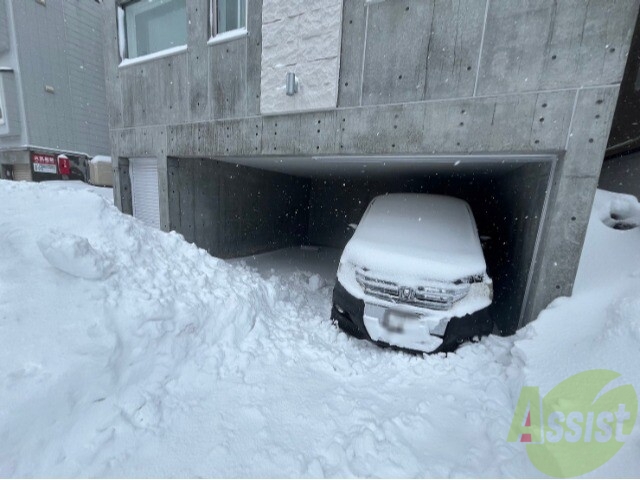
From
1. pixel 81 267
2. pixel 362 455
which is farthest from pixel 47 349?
pixel 362 455

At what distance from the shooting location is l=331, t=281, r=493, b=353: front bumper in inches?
116

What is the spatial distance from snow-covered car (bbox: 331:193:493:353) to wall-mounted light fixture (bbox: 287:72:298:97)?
255 centimetres

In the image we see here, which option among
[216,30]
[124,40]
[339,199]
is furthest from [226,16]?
[339,199]

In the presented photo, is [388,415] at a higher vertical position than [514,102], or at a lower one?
lower

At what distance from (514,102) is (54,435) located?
16.8ft

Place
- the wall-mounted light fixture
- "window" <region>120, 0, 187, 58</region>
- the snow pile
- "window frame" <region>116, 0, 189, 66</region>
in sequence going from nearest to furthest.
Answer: the snow pile < the wall-mounted light fixture < "window" <region>120, 0, 187, 58</region> < "window frame" <region>116, 0, 189, 66</region>

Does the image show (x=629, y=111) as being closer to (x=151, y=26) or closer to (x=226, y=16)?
(x=226, y=16)

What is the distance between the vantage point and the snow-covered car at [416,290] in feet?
9.59

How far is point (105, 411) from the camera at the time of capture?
2.10 m

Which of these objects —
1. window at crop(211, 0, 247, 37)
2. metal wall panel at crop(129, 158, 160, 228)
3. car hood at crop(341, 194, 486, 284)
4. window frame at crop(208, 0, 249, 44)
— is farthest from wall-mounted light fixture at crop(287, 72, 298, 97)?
metal wall panel at crop(129, 158, 160, 228)

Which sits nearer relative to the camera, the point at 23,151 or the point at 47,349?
the point at 47,349

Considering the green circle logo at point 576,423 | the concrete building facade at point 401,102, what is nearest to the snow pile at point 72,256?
the concrete building facade at point 401,102

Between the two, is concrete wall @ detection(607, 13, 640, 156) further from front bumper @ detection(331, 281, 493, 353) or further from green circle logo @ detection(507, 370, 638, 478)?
green circle logo @ detection(507, 370, 638, 478)

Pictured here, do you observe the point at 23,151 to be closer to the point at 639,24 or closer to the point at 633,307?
the point at 633,307
